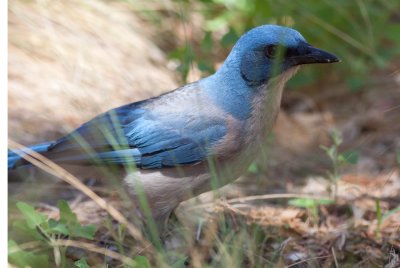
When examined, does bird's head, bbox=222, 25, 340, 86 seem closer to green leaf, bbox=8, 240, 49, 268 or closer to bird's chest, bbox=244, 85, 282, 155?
bird's chest, bbox=244, 85, 282, 155

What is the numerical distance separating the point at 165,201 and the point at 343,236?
1.01 meters

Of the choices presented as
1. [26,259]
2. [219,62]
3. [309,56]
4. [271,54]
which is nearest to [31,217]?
[26,259]

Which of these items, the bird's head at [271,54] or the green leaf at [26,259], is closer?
the green leaf at [26,259]

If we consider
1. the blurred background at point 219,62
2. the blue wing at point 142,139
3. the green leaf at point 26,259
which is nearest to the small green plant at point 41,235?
the green leaf at point 26,259

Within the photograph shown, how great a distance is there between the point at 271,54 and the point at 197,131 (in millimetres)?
569

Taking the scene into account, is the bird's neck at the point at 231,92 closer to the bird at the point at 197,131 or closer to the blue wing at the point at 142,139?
the bird at the point at 197,131

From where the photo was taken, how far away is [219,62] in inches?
257

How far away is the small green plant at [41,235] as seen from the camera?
331cm

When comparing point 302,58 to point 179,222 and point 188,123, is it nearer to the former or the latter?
point 188,123

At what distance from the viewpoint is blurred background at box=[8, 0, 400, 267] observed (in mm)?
5164

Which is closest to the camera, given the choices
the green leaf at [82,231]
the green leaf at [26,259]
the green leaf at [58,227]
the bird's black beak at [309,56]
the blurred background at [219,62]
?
the green leaf at [26,259]

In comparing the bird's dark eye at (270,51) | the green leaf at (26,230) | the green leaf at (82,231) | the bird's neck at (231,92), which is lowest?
the green leaf at (82,231)

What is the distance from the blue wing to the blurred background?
2.40ft

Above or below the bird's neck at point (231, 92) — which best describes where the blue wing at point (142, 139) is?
below
